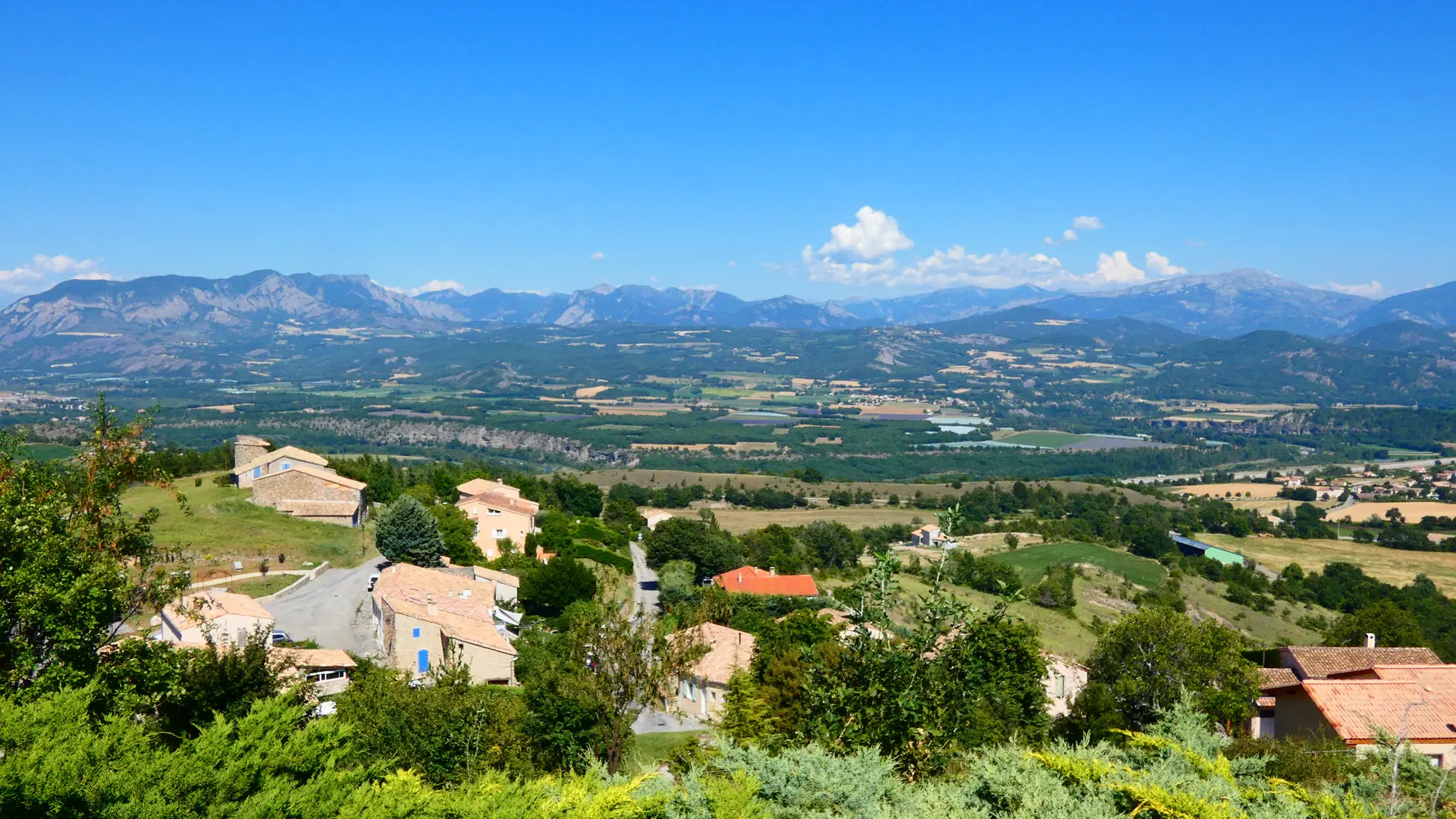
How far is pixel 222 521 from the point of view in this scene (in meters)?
39.5

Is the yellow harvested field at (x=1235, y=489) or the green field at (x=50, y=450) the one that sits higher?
the green field at (x=50, y=450)

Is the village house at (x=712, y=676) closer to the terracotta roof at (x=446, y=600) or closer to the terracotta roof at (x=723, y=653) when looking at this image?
the terracotta roof at (x=723, y=653)

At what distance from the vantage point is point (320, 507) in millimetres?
43469

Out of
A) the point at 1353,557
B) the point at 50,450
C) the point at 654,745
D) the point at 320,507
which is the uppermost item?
the point at 320,507

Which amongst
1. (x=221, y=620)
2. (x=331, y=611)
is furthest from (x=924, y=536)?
(x=221, y=620)

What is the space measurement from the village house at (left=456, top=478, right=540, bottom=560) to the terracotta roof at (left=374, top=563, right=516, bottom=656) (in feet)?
37.7

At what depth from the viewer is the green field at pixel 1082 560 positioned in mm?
59094

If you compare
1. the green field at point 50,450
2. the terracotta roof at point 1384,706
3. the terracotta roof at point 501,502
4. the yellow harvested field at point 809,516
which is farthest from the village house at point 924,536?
the green field at point 50,450

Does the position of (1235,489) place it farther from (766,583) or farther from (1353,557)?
(766,583)

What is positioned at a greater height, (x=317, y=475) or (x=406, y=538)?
(x=317, y=475)

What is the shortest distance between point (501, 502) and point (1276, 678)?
36.1 m

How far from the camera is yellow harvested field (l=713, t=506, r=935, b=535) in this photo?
75500 millimetres

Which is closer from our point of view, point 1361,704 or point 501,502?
point 1361,704

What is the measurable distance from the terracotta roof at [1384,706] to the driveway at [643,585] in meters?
24.5
